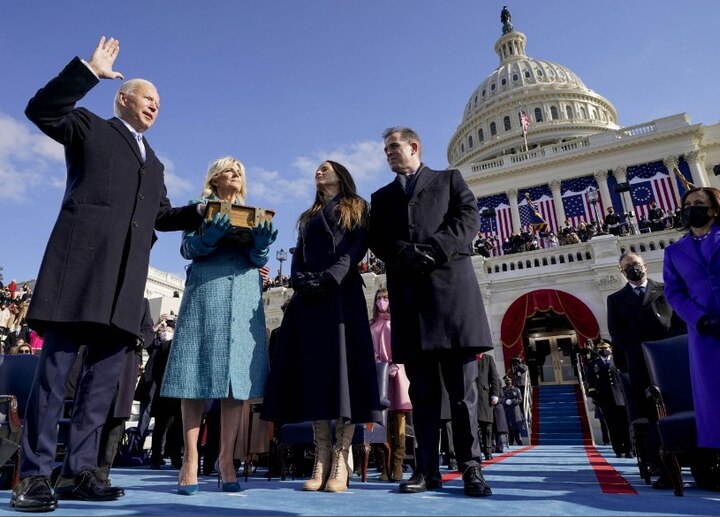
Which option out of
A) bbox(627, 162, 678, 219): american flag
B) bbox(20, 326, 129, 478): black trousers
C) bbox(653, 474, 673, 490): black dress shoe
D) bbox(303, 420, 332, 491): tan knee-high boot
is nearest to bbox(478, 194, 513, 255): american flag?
bbox(627, 162, 678, 219): american flag

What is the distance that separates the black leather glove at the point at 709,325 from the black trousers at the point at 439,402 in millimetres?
1431

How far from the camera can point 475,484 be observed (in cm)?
260

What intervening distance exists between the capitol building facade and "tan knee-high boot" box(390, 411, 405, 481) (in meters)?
14.1

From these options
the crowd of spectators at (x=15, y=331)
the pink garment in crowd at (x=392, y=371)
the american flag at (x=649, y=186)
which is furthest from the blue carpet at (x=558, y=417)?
the american flag at (x=649, y=186)

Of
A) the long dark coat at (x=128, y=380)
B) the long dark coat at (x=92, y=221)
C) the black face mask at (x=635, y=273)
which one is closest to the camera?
the long dark coat at (x=92, y=221)

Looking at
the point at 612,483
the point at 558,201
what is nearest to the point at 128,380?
the point at 612,483

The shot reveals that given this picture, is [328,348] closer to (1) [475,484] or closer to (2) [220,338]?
(2) [220,338]

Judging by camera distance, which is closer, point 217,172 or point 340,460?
point 340,460

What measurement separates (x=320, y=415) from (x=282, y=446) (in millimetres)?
1925

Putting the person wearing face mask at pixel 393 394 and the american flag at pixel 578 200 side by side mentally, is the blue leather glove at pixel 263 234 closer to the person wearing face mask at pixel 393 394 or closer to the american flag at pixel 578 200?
the person wearing face mask at pixel 393 394

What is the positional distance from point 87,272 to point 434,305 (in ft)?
6.55

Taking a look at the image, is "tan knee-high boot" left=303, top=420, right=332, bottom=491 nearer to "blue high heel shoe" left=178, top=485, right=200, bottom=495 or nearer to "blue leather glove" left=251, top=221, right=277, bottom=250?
"blue high heel shoe" left=178, top=485, right=200, bottom=495

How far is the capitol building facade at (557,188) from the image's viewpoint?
17.8 meters

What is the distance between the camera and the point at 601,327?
674 inches
